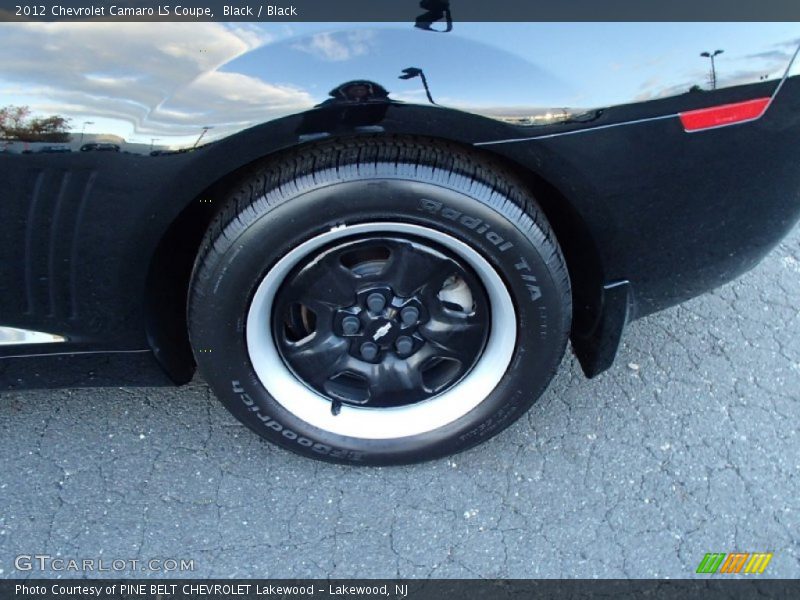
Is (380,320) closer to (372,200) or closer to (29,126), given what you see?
(372,200)

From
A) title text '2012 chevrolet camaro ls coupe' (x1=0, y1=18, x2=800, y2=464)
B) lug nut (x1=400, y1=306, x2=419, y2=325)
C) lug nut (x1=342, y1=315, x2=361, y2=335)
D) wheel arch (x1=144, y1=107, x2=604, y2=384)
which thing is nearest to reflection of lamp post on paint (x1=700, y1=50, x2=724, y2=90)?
title text '2012 chevrolet camaro ls coupe' (x1=0, y1=18, x2=800, y2=464)

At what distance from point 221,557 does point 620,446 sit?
3.96ft

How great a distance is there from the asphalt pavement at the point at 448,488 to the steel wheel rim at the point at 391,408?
176 millimetres

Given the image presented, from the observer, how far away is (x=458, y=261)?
6.28 ft

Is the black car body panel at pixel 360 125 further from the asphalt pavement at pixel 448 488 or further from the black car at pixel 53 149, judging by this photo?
the asphalt pavement at pixel 448 488

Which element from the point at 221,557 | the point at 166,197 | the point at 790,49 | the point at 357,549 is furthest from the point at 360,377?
the point at 790,49

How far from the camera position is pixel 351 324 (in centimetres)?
204

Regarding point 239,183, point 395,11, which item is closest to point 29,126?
point 239,183

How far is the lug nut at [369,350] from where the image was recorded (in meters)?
2.08

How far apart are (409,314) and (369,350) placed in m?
0.16

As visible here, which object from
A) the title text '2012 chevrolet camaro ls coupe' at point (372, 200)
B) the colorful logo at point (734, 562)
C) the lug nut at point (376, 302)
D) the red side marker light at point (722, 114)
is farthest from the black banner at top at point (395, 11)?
the colorful logo at point (734, 562)
